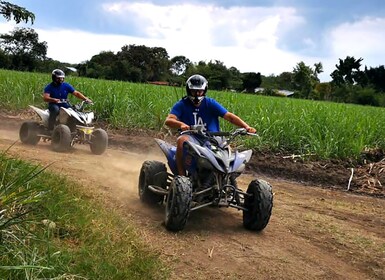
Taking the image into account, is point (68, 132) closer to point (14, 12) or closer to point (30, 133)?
point (30, 133)

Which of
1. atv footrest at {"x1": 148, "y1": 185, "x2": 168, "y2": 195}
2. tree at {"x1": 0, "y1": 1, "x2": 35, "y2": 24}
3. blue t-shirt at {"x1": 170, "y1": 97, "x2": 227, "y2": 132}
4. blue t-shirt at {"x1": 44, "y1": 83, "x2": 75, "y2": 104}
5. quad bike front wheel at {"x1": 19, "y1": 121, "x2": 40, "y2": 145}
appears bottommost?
quad bike front wheel at {"x1": 19, "y1": 121, "x2": 40, "y2": 145}

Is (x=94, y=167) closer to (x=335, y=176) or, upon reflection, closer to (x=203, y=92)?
(x=203, y=92)

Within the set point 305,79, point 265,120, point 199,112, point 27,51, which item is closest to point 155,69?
point 27,51

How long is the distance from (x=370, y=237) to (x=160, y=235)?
2.44 meters

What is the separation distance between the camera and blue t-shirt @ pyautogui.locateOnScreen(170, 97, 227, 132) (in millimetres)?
6234

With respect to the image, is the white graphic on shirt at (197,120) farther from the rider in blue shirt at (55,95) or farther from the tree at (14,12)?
the rider in blue shirt at (55,95)

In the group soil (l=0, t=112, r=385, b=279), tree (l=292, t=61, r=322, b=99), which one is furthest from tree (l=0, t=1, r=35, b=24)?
tree (l=292, t=61, r=322, b=99)

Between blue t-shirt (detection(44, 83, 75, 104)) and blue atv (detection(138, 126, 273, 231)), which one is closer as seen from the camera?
blue atv (detection(138, 126, 273, 231))

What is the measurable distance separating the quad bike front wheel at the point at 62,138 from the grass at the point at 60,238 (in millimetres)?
4536

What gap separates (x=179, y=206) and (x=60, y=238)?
140 centimetres

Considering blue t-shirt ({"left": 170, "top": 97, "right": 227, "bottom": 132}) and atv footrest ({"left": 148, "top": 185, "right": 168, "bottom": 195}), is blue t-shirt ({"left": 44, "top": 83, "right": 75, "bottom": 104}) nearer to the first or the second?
blue t-shirt ({"left": 170, "top": 97, "right": 227, "bottom": 132})

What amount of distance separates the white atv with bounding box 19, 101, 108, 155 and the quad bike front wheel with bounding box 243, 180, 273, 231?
508cm

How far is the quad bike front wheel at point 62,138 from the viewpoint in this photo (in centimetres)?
962

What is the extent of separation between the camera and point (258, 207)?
5.45m
